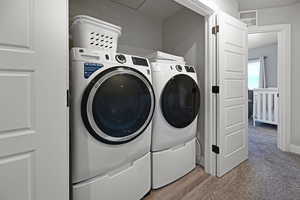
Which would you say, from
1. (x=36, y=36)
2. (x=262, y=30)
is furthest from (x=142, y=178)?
(x=262, y=30)

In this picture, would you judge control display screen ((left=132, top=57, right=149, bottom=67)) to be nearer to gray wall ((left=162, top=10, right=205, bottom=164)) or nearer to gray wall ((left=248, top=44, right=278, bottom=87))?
gray wall ((left=162, top=10, right=205, bottom=164))

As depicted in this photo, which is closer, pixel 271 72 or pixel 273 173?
pixel 273 173

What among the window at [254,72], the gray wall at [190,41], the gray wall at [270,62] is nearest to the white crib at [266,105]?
the gray wall at [270,62]

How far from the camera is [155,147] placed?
5.22 ft

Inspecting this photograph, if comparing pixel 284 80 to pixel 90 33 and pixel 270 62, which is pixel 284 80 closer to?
pixel 90 33

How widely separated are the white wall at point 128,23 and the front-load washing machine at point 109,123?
3.02 ft

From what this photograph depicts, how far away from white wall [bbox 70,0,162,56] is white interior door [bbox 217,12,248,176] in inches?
37.8

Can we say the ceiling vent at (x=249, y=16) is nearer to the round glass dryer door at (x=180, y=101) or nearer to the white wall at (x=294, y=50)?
the white wall at (x=294, y=50)

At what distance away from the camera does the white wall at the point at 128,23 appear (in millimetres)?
1836

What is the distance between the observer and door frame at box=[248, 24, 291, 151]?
2539 mm

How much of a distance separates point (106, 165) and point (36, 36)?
893 millimetres

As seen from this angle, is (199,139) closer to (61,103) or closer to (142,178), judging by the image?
(142,178)

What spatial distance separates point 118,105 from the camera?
122cm

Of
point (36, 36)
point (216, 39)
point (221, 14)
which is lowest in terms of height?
point (36, 36)
